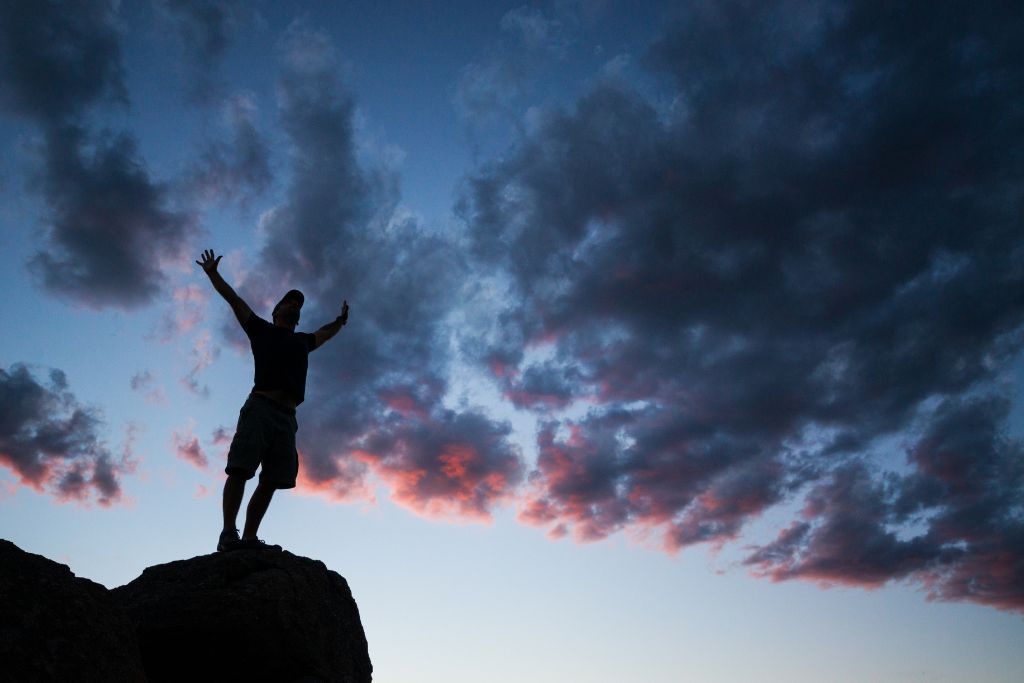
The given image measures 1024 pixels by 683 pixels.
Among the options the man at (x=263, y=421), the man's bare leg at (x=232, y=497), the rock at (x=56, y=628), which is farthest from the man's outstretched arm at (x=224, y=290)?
the rock at (x=56, y=628)

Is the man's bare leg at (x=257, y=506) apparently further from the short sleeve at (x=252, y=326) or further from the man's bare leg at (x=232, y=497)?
the short sleeve at (x=252, y=326)

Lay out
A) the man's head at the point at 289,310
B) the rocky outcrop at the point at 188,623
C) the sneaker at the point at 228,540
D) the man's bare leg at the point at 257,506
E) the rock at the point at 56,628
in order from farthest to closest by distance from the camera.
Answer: the man's head at the point at 289,310
the man's bare leg at the point at 257,506
the sneaker at the point at 228,540
the rocky outcrop at the point at 188,623
the rock at the point at 56,628

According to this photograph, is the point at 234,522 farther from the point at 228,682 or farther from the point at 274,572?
the point at 228,682

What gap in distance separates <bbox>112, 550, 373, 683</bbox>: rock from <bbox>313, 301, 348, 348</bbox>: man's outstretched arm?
301 cm

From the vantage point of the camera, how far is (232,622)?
24.3 feet

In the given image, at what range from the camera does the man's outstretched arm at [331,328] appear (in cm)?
997

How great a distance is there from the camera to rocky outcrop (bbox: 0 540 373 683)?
17.4ft

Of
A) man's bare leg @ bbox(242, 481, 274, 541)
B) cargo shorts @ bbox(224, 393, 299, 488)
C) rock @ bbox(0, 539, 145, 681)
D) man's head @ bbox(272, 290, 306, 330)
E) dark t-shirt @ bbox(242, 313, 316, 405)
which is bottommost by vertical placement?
rock @ bbox(0, 539, 145, 681)

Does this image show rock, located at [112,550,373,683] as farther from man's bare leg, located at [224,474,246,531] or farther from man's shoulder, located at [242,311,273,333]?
man's shoulder, located at [242,311,273,333]

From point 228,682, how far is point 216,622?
66 centimetres

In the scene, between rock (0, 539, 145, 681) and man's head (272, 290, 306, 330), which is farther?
man's head (272, 290, 306, 330)

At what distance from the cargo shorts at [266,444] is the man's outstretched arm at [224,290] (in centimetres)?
108

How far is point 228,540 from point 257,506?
0.58 meters

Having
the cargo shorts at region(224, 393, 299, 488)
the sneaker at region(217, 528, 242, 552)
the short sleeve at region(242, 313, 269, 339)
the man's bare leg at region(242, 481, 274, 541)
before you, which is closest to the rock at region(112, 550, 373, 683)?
the sneaker at region(217, 528, 242, 552)
